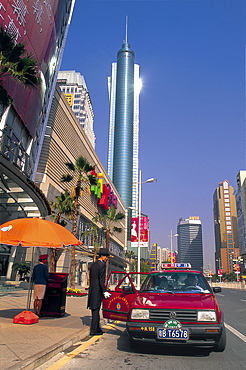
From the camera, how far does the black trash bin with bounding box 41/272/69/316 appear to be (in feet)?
28.9

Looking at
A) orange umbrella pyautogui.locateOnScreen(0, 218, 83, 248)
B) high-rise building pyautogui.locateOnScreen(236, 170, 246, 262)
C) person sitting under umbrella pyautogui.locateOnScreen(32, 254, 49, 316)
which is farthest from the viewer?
high-rise building pyautogui.locateOnScreen(236, 170, 246, 262)

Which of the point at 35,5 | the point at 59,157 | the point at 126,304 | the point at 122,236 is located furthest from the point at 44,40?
the point at 122,236

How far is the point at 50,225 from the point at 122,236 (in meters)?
70.0

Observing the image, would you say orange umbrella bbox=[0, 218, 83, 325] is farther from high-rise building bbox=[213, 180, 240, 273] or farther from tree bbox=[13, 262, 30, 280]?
high-rise building bbox=[213, 180, 240, 273]

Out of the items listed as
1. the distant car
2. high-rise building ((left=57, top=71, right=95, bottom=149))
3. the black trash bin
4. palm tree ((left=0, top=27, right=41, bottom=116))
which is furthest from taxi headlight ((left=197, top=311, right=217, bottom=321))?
high-rise building ((left=57, top=71, right=95, bottom=149))

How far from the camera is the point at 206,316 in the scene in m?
5.06

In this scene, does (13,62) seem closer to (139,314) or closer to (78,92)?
(139,314)

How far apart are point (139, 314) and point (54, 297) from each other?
4410mm

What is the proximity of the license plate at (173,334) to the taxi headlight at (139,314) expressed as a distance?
348mm

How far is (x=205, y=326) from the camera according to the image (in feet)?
16.2

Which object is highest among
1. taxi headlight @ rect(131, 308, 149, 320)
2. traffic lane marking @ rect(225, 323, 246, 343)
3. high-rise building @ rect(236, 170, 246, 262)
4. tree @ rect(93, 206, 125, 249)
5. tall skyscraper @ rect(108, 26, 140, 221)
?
tall skyscraper @ rect(108, 26, 140, 221)

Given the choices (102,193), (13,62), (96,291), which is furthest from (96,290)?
(102,193)

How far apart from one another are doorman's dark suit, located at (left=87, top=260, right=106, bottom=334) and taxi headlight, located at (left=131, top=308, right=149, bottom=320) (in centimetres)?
174

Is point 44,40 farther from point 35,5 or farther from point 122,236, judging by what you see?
point 122,236
